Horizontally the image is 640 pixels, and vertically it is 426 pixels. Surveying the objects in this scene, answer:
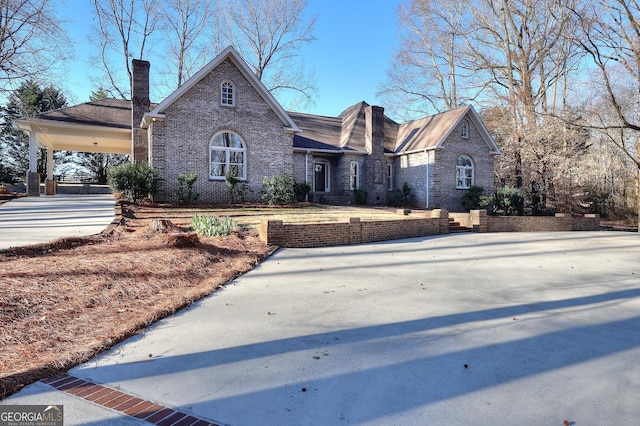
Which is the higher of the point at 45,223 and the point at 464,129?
the point at 464,129

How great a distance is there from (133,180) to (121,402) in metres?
13.8

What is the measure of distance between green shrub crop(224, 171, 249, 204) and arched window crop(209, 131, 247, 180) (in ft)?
1.27

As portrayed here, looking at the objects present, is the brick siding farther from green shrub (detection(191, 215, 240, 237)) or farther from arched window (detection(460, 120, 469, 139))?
arched window (detection(460, 120, 469, 139))

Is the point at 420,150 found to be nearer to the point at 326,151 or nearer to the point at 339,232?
the point at 326,151

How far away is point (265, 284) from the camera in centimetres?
616

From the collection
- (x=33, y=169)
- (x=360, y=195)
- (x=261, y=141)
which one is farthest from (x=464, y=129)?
(x=33, y=169)

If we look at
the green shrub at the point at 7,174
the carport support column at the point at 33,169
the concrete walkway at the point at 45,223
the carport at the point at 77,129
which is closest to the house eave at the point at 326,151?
the carport at the point at 77,129

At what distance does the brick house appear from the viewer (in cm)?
1677

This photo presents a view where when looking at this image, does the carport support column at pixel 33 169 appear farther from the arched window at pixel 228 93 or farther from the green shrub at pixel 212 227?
the green shrub at pixel 212 227

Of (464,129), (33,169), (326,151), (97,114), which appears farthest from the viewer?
(464,129)

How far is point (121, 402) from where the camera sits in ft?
9.02

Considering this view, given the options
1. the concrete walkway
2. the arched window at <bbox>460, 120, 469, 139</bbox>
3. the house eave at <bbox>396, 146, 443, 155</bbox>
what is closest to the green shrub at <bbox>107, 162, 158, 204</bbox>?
the concrete walkway

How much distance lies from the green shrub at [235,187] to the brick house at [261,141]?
358 mm

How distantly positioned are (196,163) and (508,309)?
1461 centimetres
